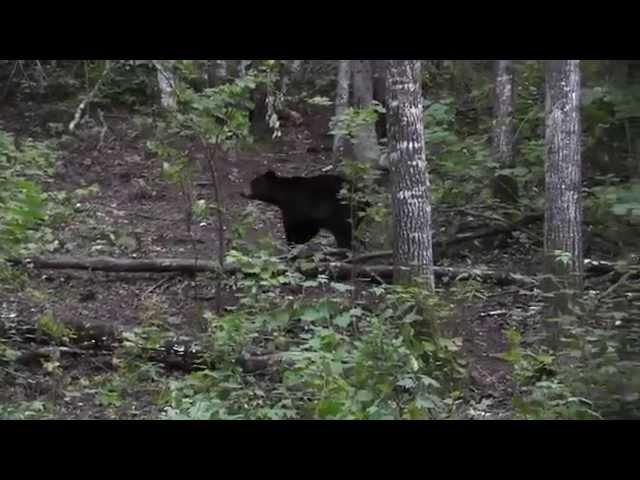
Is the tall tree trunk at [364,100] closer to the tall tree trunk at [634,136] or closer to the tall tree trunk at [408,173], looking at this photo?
the tall tree trunk at [408,173]

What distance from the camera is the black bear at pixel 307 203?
36.7ft

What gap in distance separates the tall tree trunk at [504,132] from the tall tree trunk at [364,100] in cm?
184

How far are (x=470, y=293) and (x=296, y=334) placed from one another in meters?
1.55

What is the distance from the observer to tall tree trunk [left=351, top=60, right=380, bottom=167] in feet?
45.1

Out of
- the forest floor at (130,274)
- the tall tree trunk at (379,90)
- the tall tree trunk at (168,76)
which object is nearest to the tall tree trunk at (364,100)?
the tall tree trunk at (379,90)

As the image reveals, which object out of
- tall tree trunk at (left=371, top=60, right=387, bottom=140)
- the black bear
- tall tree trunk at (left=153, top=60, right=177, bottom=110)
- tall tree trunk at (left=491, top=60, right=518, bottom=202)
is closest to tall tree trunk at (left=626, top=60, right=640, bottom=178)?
tall tree trunk at (left=153, top=60, right=177, bottom=110)

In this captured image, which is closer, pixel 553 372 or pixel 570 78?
pixel 553 372

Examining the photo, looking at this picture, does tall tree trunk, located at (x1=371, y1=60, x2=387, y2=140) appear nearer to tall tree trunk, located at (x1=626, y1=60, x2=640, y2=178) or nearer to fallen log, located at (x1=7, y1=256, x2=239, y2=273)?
fallen log, located at (x1=7, y1=256, x2=239, y2=273)

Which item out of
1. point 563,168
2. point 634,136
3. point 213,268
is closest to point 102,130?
point 213,268

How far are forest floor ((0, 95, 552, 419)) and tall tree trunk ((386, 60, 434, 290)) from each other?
25.0 inches
